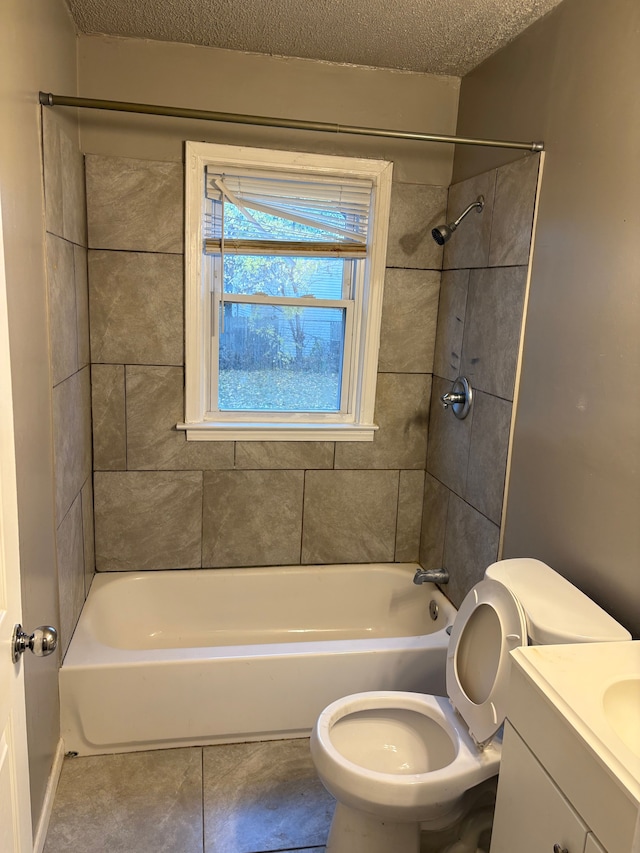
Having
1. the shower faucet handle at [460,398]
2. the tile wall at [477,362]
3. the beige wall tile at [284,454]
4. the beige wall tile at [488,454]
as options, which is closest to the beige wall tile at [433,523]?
the tile wall at [477,362]

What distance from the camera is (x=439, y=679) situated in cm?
239

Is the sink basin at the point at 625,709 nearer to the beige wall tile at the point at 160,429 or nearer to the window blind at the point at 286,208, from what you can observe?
the beige wall tile at the point at 160,429

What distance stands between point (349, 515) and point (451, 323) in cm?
96

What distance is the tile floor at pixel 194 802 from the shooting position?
1872 millimetres

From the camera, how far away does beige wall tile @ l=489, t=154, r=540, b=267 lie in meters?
2.03

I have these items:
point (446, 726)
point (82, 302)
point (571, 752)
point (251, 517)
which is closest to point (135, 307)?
point (82, 302)

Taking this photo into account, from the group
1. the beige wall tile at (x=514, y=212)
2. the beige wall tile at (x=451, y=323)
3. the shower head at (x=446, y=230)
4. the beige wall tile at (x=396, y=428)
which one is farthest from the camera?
the beige wall tile at (x=396, y=428)

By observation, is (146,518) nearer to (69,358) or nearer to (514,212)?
(69,358)

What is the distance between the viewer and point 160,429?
2658 mm

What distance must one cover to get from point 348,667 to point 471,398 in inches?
43.0

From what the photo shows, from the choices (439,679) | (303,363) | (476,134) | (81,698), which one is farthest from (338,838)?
(476,134)

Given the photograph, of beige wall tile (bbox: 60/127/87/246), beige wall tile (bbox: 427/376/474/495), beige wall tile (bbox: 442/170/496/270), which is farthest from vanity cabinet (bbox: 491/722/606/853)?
beige wall tile (bbox: 60/127/87/246)

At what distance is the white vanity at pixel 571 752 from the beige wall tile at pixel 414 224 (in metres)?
1.79

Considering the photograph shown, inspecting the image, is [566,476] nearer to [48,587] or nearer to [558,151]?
[558,151]
